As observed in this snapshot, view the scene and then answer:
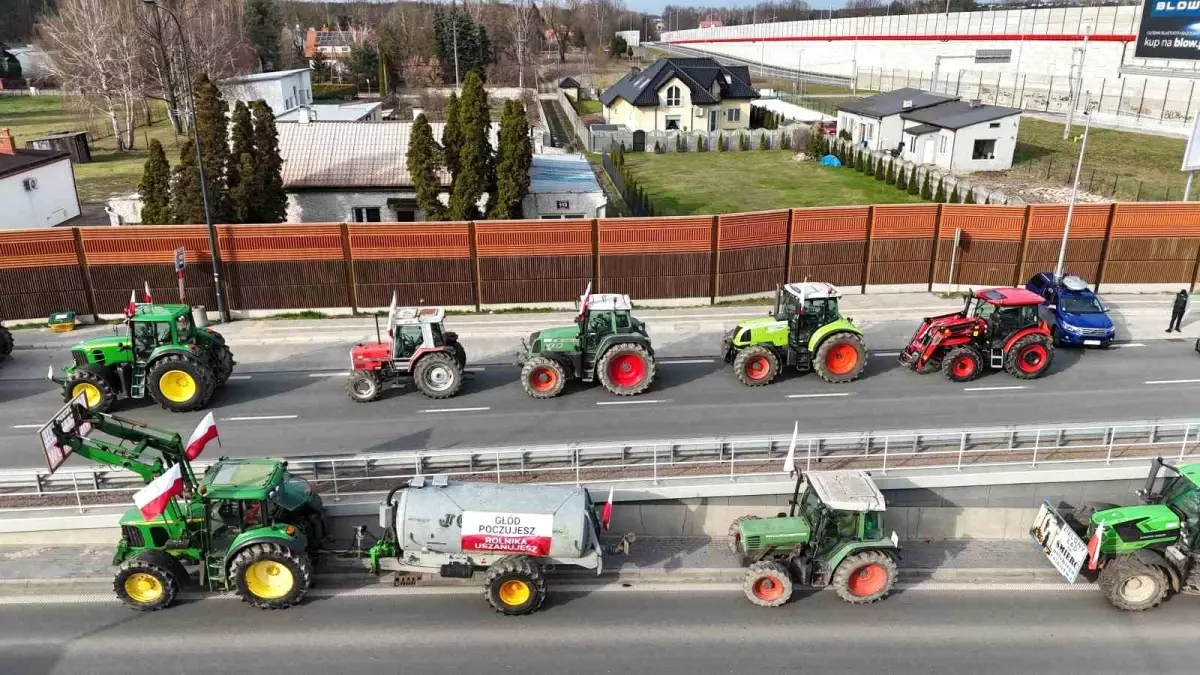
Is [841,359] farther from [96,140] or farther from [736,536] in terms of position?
[96,140]

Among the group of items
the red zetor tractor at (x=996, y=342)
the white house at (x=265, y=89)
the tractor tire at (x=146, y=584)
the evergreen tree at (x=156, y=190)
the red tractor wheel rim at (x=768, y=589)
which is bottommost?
the red tractor wheel rim at (x=768, y=589)

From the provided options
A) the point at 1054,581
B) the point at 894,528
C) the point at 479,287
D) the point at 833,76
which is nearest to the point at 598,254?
the point at 479,287

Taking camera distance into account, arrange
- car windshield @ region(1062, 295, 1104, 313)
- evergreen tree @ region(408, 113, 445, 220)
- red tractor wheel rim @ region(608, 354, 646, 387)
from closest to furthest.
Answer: red tractor wheel rim @ region(608, 354, 646, 387) < car windshield @ region(1062, 295, 1104, 313) < evergreen tree @ region(408, 113, 445, 220)

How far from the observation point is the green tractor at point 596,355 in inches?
725

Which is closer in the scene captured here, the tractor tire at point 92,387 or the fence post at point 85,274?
the tractor tire at point 92,387

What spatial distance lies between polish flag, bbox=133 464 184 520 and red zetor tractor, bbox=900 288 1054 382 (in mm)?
16408

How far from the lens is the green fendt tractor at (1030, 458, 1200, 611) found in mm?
11859

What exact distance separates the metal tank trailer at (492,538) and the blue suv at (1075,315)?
16.1 m

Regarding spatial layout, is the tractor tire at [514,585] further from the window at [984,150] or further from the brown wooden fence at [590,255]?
the window at [984,150]

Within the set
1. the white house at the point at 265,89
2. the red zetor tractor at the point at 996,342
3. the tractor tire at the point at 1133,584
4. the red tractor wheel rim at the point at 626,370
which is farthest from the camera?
the white house at the point at 265,89

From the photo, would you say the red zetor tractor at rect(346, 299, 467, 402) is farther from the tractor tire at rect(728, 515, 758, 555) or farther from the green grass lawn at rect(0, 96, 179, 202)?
the green grass lawn at rect(0, 96, 179, 202)

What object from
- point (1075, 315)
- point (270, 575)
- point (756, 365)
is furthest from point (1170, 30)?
point (270, 575)

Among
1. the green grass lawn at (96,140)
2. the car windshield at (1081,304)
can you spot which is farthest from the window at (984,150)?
the green grass lawn at (96,140)

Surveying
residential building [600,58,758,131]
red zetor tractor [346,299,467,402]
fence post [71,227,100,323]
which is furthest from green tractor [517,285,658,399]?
residential building [600,58,758,131]
